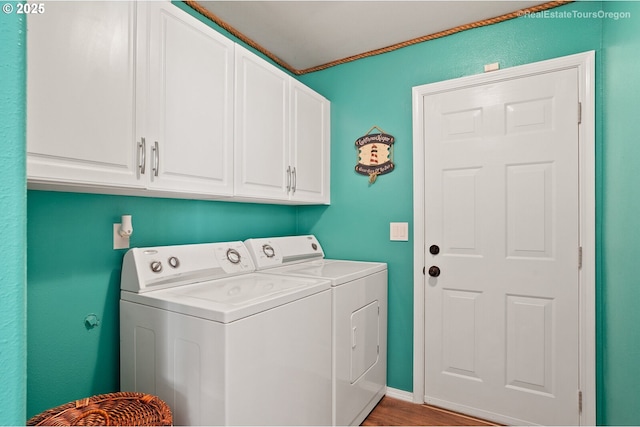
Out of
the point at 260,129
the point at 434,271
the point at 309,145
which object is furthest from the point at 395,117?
the point at 434,271

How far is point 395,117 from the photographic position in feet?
7.84

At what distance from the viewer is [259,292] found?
1.43m

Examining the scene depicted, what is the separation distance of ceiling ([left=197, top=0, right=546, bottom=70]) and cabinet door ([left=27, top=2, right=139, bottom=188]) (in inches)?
35.6

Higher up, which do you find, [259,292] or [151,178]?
[151,178]

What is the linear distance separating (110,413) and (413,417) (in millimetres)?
1723

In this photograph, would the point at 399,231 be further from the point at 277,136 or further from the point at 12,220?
the point at 12,220

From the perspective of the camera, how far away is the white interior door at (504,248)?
73.5 inches

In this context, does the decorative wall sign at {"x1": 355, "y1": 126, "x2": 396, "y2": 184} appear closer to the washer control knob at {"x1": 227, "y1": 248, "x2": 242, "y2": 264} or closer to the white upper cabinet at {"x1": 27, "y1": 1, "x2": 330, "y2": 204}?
the white upper cabinet at {"x1": 27, "y1": 1, "x2": 330, "y2": 204}

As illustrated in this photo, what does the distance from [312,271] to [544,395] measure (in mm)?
1513

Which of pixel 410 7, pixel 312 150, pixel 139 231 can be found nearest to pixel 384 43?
pixel 410 7

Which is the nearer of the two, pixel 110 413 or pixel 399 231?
pixel 110 413

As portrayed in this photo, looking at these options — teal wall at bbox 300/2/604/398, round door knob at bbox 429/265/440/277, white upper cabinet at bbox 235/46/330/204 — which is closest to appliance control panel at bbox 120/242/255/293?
white upper cabinet at bbox 235/46/330/204

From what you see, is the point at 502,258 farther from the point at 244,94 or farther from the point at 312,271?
the point at 244,94

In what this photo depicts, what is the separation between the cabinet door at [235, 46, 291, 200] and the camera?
5.96ft
